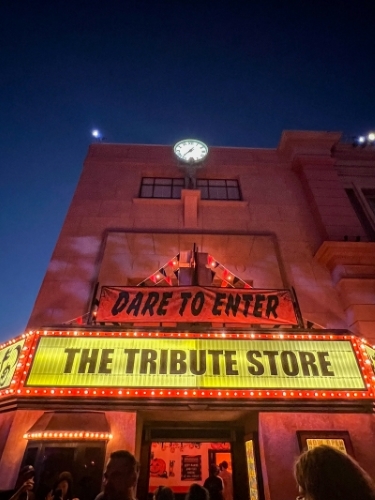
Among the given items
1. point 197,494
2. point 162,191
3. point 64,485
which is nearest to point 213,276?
point 162,191

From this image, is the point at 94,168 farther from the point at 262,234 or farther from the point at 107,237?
the point at 262,234

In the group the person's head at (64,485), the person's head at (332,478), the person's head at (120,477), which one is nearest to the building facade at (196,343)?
the person's head at (64,485)

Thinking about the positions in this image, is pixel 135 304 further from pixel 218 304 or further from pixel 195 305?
pixel 218 304

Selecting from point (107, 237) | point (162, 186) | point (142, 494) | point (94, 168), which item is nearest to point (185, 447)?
point (142, 494)

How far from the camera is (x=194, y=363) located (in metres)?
6.39

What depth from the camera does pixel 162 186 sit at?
13.1m

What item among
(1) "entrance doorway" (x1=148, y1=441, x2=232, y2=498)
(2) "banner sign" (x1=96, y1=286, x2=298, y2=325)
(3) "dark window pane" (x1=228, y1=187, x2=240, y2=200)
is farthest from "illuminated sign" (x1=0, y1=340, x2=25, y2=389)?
(3) "dark window pane" (x1=228, y1=187, x2=240, y2=200)

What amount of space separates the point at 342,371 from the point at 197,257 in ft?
15.8

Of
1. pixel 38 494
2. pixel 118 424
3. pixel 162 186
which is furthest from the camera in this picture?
pixel 162 186

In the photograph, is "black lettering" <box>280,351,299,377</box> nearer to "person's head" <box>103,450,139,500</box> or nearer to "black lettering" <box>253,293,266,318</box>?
"black lettering" <box>253,293,266,318</box>

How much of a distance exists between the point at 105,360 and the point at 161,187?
330 inches

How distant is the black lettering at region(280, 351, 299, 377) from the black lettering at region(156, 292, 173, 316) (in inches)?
114

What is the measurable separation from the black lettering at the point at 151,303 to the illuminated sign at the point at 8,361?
9.19 feet

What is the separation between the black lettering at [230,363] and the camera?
6316 millimetres
